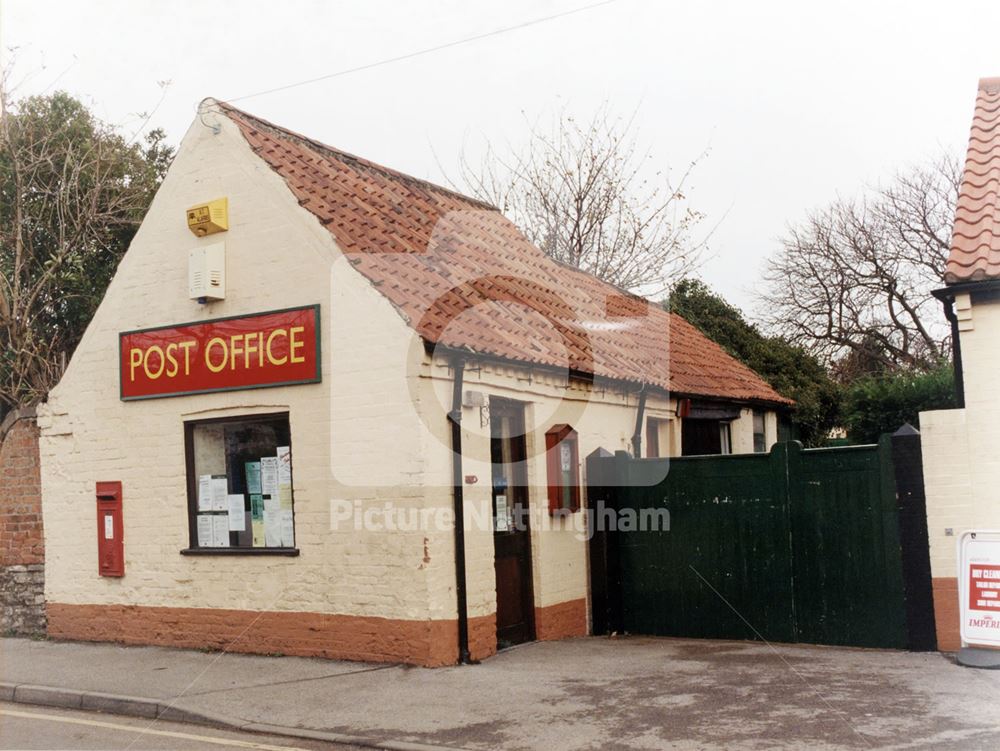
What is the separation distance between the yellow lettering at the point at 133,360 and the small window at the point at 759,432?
33.6 feet

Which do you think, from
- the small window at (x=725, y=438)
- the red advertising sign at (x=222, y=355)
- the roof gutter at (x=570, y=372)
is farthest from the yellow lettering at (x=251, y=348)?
the small window at (x=725, y=438)

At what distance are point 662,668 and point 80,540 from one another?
7.07 metres

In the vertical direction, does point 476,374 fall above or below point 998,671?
above

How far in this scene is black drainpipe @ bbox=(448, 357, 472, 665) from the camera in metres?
10.1

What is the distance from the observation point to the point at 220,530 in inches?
452

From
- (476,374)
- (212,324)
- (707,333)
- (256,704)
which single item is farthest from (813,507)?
(707,333)

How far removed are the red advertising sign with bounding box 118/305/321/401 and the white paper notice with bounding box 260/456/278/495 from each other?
83 cm

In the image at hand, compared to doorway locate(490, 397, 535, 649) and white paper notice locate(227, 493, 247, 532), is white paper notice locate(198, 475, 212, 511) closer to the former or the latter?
white paper notice locate(227, 493, 247, 532)

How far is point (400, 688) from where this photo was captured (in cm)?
900

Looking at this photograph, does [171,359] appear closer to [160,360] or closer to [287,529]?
[160,360]

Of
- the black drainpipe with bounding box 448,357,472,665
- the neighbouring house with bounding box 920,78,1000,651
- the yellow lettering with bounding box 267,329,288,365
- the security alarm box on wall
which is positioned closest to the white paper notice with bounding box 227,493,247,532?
the yellow lettering with bounding box 267,329,288,365

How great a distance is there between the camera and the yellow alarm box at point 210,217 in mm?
11344

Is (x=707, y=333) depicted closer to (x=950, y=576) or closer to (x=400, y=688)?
(x=950, y=576)

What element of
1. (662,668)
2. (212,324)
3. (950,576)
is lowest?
(662,668)
